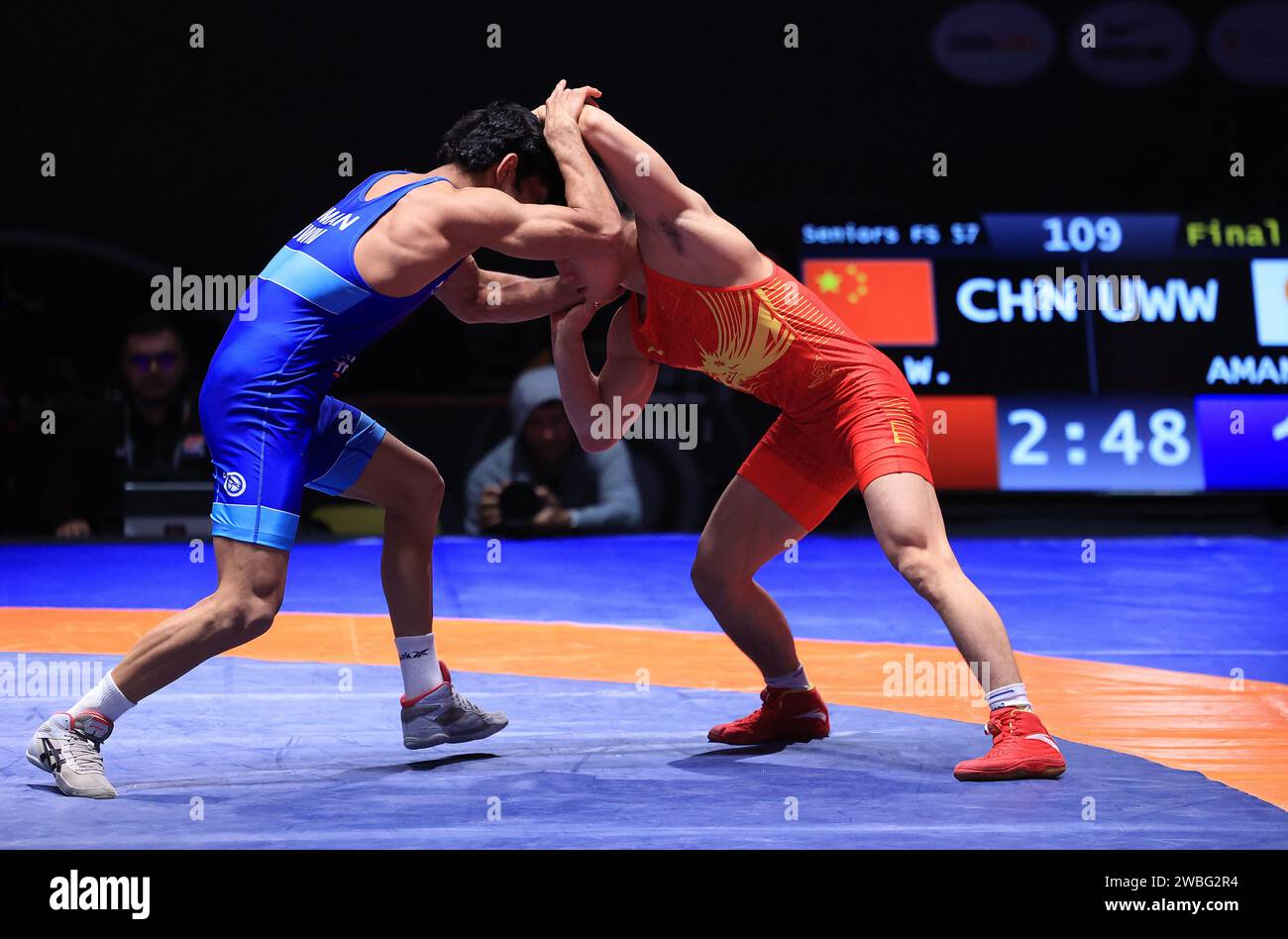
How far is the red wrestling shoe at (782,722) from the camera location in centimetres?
382

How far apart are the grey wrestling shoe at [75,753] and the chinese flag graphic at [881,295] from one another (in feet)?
18.2

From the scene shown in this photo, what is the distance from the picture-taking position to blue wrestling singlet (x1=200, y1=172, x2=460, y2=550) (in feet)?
10.8

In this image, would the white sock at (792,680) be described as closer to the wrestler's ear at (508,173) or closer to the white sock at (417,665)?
the white sock at (417,665)

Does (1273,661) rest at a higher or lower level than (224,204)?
lower

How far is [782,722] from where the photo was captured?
384 cm

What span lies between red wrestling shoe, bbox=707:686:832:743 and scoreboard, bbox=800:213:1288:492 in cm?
452

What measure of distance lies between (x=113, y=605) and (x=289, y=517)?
113 inches

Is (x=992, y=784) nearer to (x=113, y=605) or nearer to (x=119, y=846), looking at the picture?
(x=119, y=846)

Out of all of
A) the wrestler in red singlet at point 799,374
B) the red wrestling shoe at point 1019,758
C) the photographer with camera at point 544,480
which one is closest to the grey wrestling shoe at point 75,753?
the wrestler in red singlet at point 799,374

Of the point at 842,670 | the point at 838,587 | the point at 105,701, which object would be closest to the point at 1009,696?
the point at 842,670

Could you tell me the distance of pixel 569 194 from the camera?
3.49 m

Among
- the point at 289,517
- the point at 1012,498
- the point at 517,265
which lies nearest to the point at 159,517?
the point at 517,265

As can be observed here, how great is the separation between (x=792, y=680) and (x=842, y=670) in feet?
2.96

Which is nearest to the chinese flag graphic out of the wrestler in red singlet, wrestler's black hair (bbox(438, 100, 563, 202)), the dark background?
the dark background
